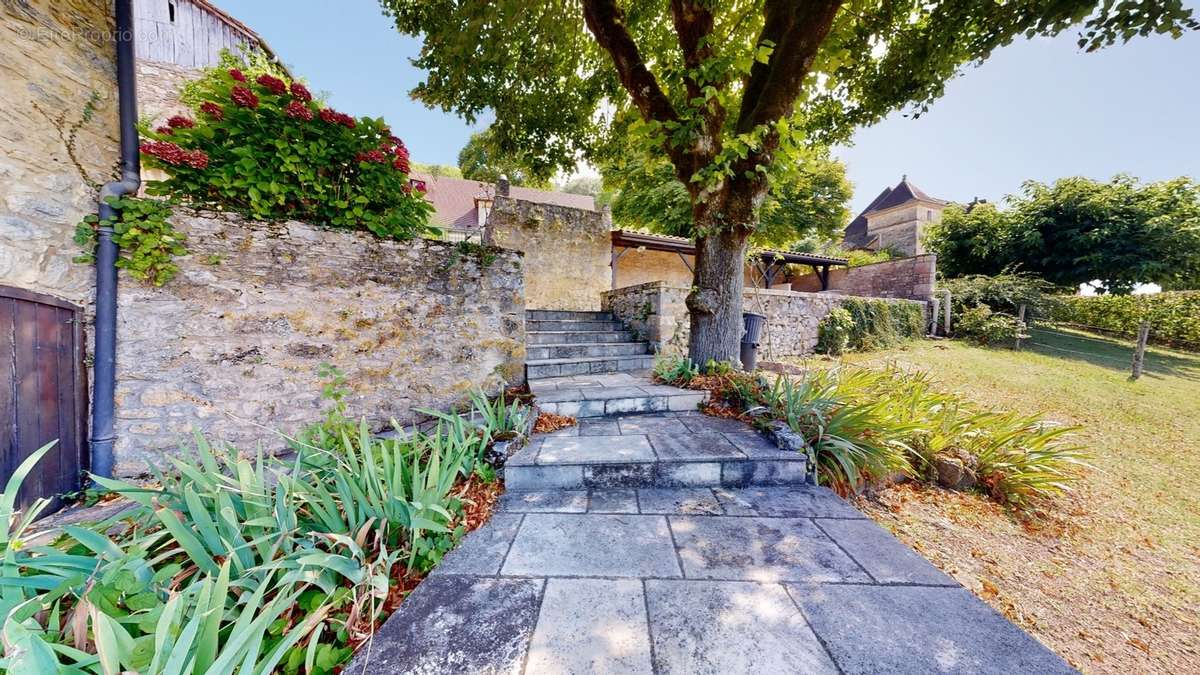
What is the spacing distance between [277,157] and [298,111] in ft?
1.31

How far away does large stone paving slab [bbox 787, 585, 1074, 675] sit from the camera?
1185 millimetres

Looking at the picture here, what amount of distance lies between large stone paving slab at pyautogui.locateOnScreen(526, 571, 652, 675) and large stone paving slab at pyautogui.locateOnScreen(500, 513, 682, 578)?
0.08 m

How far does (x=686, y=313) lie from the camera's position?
17.9ft

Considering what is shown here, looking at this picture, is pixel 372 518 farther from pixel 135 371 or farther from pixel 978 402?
pixel 978 402

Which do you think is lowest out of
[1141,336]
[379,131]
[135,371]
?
[135,371]

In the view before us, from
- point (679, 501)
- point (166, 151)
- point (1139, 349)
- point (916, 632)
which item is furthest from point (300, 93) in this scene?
point (1139, 349)

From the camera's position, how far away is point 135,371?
285cm

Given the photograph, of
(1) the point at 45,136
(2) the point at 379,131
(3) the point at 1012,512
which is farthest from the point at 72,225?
(3) the point at 1012,512

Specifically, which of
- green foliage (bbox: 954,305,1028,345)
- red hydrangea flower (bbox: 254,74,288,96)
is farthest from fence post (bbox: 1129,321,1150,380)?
red hydrangea flower (bbox: 254,74,288,96)

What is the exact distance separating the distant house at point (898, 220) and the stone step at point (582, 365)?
21.7m

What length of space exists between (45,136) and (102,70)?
0.71m

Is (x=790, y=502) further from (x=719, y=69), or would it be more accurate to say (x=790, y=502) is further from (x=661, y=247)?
(x=661, y=247)

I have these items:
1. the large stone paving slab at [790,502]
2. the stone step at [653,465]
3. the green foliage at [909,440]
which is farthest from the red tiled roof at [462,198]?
the large stone paving slab at [790,502]

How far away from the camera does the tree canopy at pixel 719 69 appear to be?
310cm
